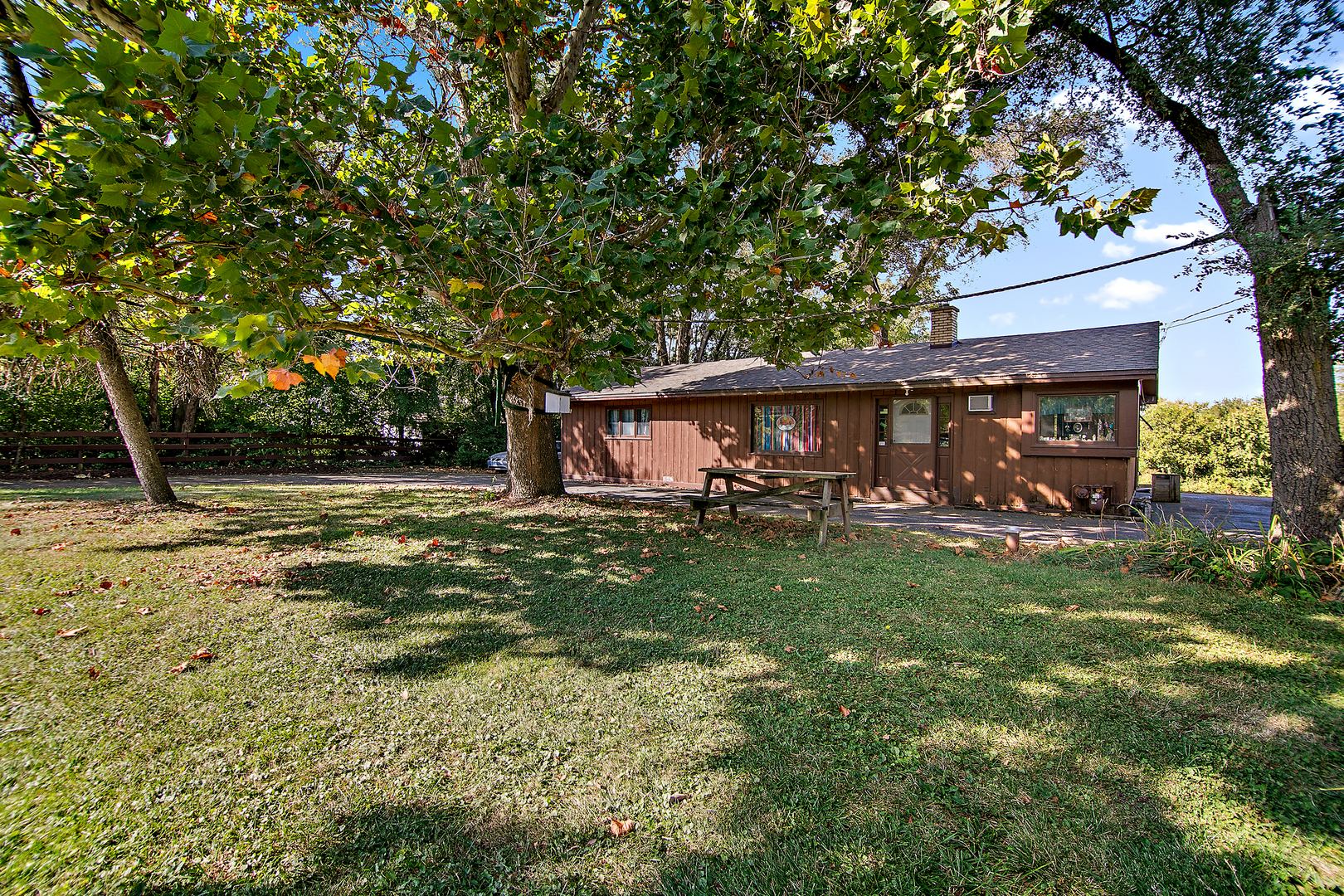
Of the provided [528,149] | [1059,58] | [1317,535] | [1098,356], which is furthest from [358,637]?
[1098,356]

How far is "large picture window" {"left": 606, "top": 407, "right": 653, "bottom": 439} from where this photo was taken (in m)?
15.2

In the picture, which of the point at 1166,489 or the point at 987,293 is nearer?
the point at 987,293

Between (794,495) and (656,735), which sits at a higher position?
(794,495)

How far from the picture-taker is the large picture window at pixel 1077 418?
947 centimetres

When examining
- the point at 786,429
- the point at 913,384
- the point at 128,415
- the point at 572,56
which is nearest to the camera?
the point at 572,56

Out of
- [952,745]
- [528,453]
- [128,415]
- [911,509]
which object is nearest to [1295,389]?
[911,509]

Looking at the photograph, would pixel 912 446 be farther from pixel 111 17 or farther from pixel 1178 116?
pixel 111 17

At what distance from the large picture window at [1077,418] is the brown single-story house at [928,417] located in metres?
0.02

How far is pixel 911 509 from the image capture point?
10.6m

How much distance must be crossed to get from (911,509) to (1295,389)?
566 cm

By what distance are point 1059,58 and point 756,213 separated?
703cm

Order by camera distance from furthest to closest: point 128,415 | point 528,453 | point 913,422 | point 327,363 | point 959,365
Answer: point 913,422 < point 959,365 < point 528,453 < point 128,415 < point 327,363

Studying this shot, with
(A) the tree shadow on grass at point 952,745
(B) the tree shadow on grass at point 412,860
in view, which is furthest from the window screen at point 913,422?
(B) the tree shadow on grass at point 412,860

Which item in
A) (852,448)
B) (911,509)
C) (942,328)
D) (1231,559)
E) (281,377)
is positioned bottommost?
(911,509)
